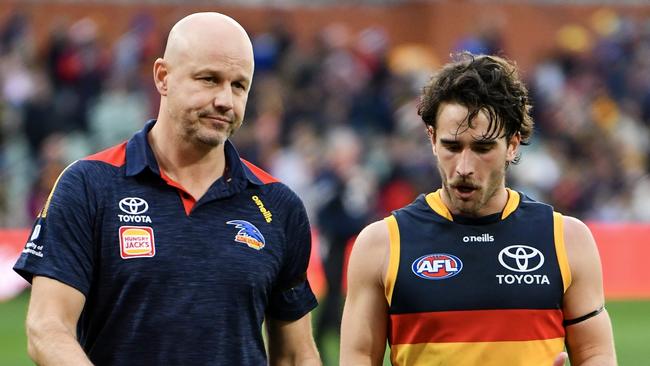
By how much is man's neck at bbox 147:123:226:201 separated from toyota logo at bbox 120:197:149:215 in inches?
6.6

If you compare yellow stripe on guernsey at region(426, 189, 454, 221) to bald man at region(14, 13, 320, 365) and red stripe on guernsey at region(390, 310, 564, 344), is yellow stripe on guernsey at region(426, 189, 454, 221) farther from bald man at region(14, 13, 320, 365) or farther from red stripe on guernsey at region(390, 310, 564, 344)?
bald man at region(14, 13, 320, 365)

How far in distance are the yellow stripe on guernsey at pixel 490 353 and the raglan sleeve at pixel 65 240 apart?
1.28m

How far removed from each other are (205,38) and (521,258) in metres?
1.45

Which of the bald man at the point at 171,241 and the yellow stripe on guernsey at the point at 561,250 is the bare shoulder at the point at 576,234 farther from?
the bald man at the point at 171,241

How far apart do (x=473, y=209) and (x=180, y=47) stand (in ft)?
4.13

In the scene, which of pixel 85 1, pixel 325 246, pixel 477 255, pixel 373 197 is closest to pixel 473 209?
pixel 477 255

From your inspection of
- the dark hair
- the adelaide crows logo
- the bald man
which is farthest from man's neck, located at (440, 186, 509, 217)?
the adelaide crows logo

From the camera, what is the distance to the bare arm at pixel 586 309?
4.94 m

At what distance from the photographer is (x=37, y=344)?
4484 millimetres

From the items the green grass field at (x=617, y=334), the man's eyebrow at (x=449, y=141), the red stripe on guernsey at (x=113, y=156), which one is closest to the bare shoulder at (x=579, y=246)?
the man's eyebrow at (x=449, y=141)

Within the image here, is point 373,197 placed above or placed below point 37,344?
above

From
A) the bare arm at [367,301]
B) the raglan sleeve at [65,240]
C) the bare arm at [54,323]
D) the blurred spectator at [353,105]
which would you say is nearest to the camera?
the bare arm at [54,323]

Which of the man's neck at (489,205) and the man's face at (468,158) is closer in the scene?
the man's face at (468,158)

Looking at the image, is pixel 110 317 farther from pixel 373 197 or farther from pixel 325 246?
pixel 373 197
